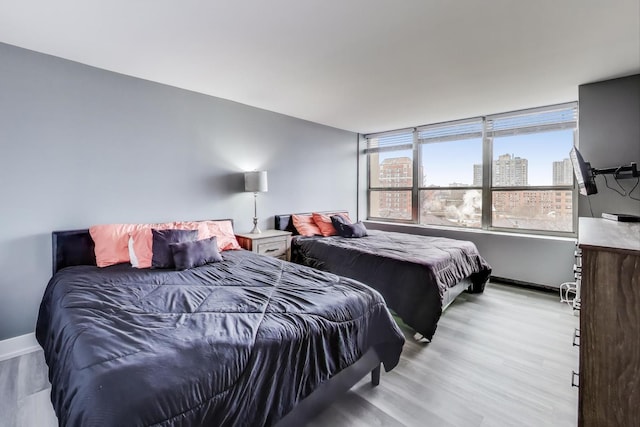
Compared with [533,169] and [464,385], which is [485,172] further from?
[464,385]

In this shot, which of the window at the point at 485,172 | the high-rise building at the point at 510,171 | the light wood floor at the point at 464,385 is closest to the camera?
the light wood floor at the point at 464,385

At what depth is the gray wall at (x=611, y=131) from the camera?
9.57 ft

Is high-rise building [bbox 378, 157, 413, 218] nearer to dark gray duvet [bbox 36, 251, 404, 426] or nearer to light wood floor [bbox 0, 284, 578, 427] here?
light wood floor [bbox 0, 284, 578, 427]

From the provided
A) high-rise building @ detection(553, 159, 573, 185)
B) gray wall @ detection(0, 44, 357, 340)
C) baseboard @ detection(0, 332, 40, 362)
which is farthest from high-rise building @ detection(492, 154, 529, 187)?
baseboard @ detection(0, 332, 40, 362)

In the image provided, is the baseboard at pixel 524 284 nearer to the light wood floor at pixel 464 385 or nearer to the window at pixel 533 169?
the window at pixel 533 169

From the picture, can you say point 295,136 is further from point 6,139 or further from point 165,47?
point 6,139

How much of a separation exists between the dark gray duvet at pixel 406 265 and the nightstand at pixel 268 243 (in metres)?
0.18

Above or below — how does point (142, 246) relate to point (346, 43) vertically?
below

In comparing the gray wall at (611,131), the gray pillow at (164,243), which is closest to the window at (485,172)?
the gray wall at (611,131)

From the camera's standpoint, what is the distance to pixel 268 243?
3678mm

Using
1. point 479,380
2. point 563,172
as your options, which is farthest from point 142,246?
point 563,172

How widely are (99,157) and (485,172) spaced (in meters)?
4.91

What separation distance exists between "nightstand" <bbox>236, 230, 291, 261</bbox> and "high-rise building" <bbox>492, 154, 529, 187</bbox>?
3.22 m

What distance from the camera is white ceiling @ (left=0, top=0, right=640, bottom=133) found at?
185 cm
